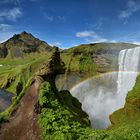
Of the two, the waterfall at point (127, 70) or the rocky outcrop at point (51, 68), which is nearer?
the rocky outcrop at point (51, 68)

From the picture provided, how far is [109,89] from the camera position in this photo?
8950cm

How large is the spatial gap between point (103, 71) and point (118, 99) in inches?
884

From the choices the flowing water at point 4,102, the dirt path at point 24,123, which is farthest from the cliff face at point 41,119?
the flowing water at point 4,102

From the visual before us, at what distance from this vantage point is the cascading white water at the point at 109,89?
7444 centimetres

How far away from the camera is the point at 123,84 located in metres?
81.6

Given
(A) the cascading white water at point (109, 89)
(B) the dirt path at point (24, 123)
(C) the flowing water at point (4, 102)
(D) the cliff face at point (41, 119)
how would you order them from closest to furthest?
(D) the cliff face at point (41, 119) → (B) the dirt path at point (24, 123) → (C) the flowing water at point (4, 102) → (A) the cascading white water at point (109, 89)

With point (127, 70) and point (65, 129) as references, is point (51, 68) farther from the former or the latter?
point (127, 70)

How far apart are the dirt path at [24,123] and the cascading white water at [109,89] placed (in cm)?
3415

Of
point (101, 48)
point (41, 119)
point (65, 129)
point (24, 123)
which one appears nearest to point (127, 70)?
point (101, 48)

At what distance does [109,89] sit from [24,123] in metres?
64.6

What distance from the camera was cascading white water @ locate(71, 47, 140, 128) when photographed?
7444 cm

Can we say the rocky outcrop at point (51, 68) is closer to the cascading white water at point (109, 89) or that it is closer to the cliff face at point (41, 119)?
the cliff face at point (41, 119)

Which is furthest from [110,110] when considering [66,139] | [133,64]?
[66,139]

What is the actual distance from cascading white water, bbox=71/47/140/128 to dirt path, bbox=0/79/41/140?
34154 mm
